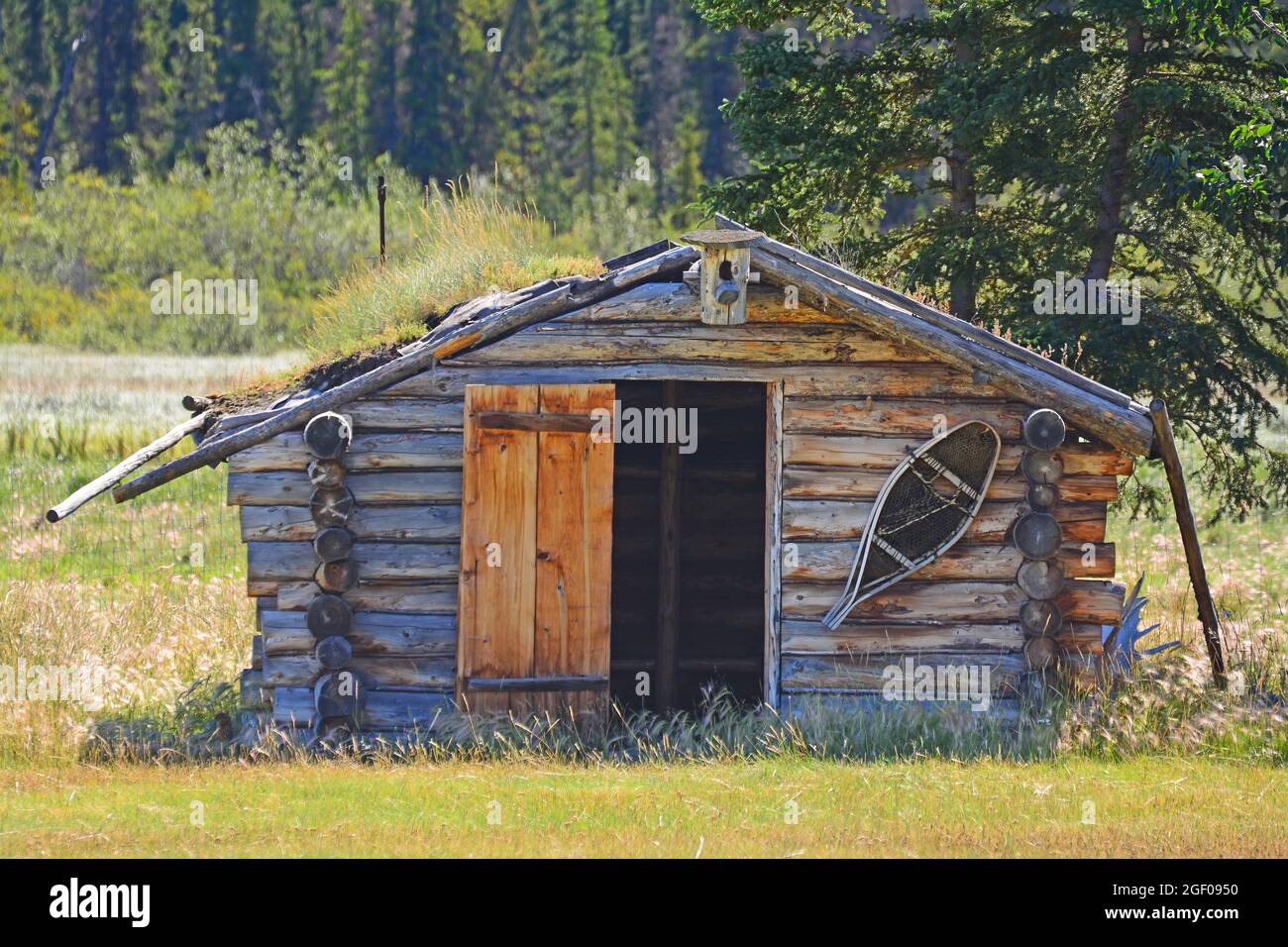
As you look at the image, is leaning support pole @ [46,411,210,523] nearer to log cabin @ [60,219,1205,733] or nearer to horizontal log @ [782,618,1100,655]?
log cabin @ [60,219,1205,733]

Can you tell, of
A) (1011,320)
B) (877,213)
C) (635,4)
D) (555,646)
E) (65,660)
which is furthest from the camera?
(635,4)

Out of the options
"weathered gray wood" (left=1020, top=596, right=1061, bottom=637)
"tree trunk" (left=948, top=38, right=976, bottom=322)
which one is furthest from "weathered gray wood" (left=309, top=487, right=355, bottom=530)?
"tree trunk" (left=948, top=38, right=976, bottom=322)

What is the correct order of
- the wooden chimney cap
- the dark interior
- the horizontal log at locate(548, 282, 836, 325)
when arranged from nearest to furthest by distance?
the wooden chimney cap
the horizontal log at locate(548, 282, 836, 325)
the dark interior

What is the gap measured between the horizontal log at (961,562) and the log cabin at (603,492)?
0.05ft

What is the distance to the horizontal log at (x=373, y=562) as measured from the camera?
10.4 meters

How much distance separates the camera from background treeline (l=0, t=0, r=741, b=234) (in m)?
60.4

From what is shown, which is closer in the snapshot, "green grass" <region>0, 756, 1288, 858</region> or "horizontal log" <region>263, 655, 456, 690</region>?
"green grass" <region>0, 756, 1288, 858</region>

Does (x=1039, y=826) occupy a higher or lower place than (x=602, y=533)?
lower

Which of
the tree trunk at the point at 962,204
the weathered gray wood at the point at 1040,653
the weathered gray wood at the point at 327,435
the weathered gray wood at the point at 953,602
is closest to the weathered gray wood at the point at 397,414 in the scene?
the weathered gray wood at the point at 327,435

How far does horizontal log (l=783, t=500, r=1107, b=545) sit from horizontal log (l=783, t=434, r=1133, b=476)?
0.27 meters

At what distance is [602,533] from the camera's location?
1058 centimetres

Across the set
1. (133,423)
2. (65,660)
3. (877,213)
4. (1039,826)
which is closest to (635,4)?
(133,423)

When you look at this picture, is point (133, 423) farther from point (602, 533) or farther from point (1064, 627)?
point (1064, 627)

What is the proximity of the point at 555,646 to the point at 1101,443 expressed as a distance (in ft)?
13.5
